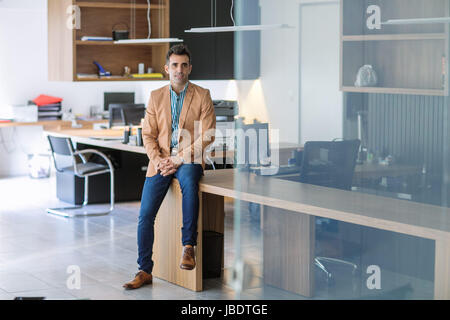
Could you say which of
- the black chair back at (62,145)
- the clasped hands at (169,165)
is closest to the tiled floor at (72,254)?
the black chair back at (62,145)

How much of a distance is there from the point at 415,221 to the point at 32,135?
8508 millimetres

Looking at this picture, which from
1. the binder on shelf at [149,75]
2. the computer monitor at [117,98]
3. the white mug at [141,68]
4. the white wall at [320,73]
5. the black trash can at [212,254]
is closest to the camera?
the white wall at [320,73]

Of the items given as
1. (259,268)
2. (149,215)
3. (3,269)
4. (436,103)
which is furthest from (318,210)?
(3,269)

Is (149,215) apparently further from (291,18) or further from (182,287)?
(291,18)

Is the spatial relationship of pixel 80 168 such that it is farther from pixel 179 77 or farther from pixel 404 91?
pixel 404 91

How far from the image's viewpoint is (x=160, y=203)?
4.59 metres

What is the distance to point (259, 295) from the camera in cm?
274

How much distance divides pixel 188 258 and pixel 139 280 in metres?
0.43

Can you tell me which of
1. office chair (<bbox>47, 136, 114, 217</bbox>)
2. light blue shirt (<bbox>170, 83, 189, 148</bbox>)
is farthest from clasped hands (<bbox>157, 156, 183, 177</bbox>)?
office chair (<bbox>47, 136, 114, 217</bbox>)

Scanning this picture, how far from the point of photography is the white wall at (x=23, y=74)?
32.1 feet

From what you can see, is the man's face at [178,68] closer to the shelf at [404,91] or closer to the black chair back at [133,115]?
the shelf at [404,91]

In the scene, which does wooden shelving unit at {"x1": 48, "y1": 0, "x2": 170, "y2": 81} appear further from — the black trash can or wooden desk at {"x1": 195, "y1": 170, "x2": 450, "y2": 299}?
wooden desk at {"x1": 195, "y1": 170, "x2": 450, "y2": 299}

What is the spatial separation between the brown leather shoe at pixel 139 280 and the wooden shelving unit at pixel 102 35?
3.73m

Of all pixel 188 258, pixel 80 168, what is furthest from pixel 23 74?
pixel 188 258
